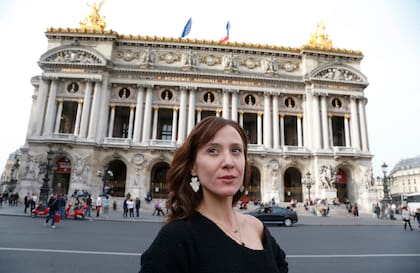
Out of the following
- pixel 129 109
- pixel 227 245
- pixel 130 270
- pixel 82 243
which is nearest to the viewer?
pixel 227 245

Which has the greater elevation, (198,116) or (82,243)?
(198,116)

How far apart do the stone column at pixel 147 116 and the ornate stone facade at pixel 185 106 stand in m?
0.12

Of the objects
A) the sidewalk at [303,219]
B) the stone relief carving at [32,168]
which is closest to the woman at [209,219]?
the sidewalk at [303,219]

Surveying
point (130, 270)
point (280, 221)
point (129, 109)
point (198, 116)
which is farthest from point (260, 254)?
point (129, 109)

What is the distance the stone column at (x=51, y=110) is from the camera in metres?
30.6

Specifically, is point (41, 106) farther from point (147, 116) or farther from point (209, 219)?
point (209, 219)

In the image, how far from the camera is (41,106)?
3145 centimetres

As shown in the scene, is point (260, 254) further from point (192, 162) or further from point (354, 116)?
point (354, 116)

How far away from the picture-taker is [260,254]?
1506 mm

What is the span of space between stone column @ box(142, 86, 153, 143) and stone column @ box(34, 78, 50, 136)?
443 inches

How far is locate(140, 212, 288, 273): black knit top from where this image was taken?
4.13ft

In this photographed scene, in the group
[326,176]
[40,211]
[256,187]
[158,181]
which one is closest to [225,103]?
[256,187]

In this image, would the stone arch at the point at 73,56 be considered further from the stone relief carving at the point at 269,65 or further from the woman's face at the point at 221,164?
the woman's face at the point at 221,164

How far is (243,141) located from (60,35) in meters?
38.5
